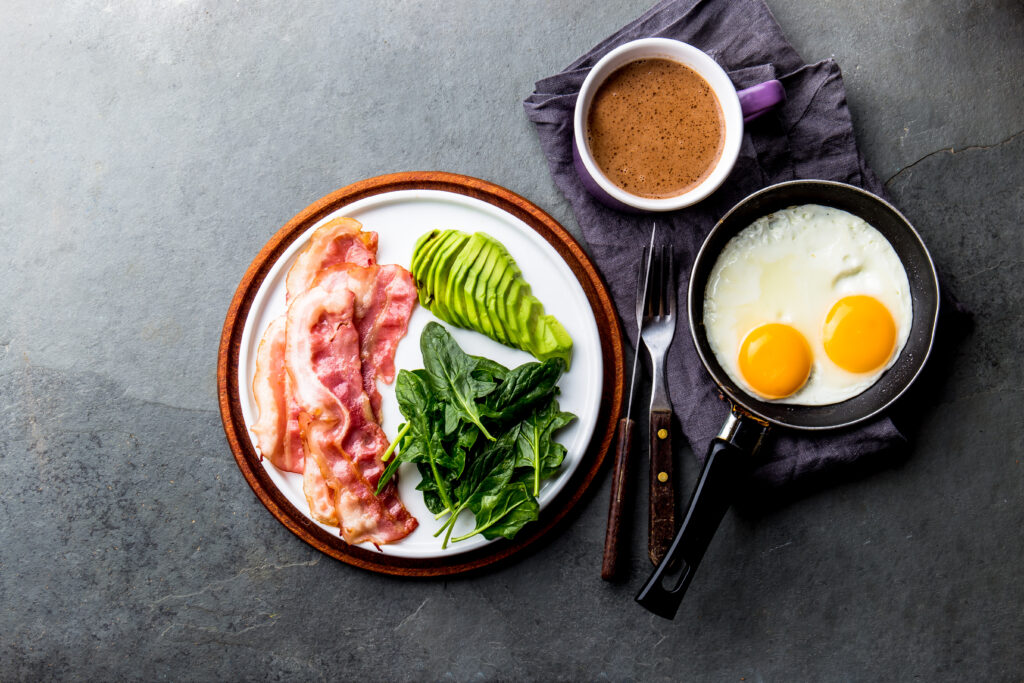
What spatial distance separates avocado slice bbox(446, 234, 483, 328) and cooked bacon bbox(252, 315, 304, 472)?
551 millimetres

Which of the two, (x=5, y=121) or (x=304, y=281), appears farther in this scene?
(x=5, y=121)

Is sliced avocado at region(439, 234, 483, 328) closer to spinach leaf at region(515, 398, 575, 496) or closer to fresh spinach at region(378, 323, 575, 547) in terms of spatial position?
fresh spinach at region(378, 323, 575, 547)

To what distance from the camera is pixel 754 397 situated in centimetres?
193

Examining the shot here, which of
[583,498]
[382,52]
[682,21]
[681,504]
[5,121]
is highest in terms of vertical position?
[5,121]

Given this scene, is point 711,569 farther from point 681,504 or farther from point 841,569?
point 841,569

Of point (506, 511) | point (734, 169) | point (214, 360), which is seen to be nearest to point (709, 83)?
point (734, 169)

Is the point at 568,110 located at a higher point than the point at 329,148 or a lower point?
lower

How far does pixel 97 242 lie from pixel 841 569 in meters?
2.71

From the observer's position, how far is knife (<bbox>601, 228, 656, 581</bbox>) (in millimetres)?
1998

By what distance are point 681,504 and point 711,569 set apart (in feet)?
0.81

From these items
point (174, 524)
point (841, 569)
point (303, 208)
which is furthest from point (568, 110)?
point (174, 524)

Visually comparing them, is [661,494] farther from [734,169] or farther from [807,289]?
[734,169]

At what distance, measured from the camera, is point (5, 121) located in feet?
7.17

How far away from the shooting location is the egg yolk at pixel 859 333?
1871 mm
